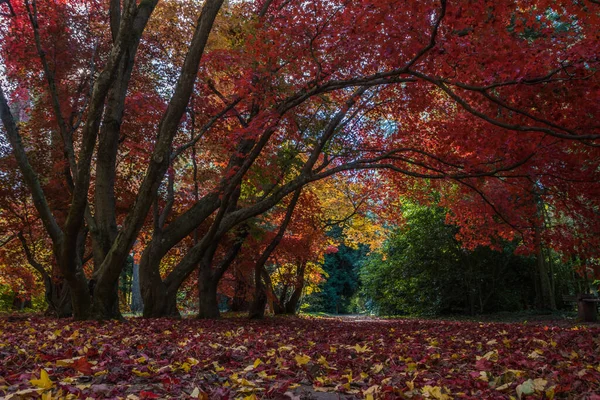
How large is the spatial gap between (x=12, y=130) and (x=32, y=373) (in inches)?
188

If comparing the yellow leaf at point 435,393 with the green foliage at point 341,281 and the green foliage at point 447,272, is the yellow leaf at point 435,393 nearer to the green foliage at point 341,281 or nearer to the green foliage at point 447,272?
the green foliage at point 447,272

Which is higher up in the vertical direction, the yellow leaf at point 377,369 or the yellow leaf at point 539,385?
the yellow leaf at point 539,385

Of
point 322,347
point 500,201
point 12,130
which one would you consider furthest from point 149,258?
point 500,201

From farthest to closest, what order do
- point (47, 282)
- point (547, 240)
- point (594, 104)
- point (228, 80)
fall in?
1. point (47, 282)
2. point (228, 80)
3. point (547, 240)
4. point (594, 104)

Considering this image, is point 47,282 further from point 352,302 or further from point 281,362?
point 352,302

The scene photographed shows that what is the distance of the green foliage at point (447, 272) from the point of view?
51.3 feet

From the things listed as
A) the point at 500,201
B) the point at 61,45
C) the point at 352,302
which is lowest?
the point at 352,302

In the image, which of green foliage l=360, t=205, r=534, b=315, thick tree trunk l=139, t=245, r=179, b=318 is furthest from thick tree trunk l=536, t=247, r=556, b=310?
thick tree trunk l=139, t=245, r=179, b=318

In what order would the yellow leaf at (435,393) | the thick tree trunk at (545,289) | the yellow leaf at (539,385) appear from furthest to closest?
the thick tree trunk at (545,289)
the yellow leaf at (539,385)
the yellow leaf at (435,393)

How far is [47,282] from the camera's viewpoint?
1037cm

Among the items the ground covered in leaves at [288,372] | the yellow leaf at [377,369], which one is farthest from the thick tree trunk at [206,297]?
the yellow leaf at [377,369]

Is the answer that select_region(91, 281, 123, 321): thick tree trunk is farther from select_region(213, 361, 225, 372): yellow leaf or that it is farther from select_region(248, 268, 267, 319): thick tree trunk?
select_region(213, 361, 225, 372): yellow leaf

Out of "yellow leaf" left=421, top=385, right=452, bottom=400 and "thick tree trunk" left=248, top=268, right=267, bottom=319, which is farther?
"thick tree trunk" left=248, top=268, right=267, bottom=319

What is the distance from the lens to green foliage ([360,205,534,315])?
15.6 meters
